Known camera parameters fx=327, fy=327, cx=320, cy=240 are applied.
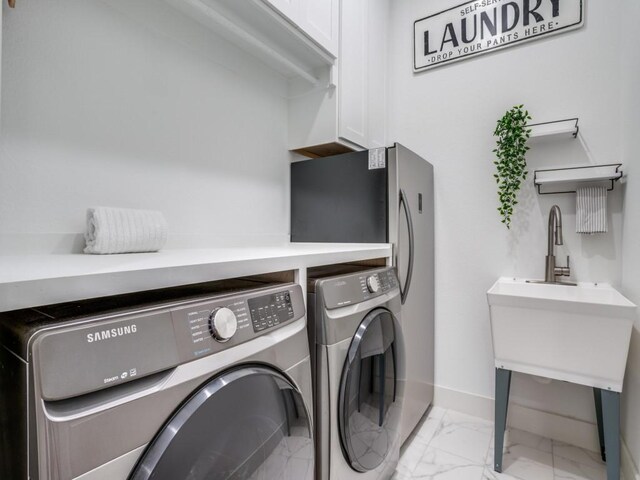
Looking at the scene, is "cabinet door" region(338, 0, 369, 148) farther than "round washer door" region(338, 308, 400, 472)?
Yes

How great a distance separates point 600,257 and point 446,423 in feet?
4.11

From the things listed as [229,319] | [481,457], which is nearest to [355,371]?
[229,319]

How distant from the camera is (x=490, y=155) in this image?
199 centimetres

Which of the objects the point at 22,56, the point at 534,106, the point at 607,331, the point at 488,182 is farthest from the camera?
the point at 488,182

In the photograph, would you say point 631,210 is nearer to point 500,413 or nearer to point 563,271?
point 563,271

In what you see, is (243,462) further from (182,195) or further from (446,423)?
(446,423)

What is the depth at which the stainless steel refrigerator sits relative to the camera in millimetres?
1619

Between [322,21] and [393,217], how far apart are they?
1063mm

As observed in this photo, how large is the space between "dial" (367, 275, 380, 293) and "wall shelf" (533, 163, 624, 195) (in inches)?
44.9

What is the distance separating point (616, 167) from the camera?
62.6 inches

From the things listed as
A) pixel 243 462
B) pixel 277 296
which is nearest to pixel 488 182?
pixel 277 296

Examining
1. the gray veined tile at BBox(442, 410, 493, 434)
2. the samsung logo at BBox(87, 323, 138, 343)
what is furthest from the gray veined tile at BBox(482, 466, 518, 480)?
the samsung logo at BBox(87, 323, 138, 343)

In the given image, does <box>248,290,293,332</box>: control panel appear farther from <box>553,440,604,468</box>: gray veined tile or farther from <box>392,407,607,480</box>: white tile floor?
<box>553,440,604,468</box>: gray veined tile

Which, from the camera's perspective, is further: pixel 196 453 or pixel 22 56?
pixel 22 56
